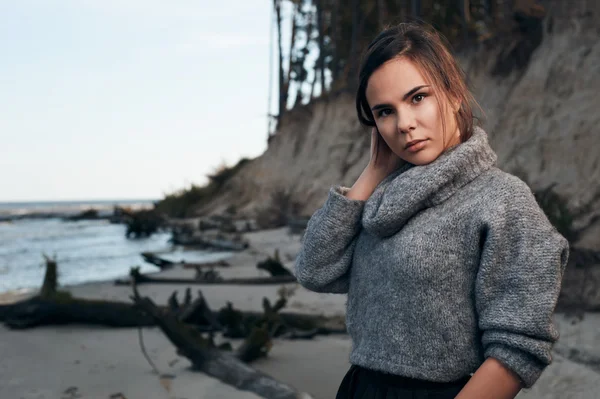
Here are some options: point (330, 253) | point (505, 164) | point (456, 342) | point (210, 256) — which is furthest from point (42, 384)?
point (210, 256)

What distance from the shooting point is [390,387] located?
1.60 metres

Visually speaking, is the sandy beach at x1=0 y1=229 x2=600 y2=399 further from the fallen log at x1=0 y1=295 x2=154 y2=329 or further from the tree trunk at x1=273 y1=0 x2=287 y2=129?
the tree trunk at x1=273 y1=0 x2=287 y2=129

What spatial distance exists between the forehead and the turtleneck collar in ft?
0.58

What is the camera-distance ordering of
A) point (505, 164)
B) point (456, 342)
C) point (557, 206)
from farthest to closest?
point (505, 164) < point (557, 206) < point (456, 342)

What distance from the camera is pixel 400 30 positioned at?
170cm

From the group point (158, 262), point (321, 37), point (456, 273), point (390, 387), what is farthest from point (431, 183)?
point (321, 37)

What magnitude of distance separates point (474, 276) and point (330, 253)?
0.40 m

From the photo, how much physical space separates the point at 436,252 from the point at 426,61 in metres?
0.45

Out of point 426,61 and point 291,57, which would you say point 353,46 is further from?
point 426,61

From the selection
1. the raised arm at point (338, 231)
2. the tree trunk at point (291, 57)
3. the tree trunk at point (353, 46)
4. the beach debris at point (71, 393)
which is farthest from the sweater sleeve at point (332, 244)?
the tree trunk at point (291, 57)

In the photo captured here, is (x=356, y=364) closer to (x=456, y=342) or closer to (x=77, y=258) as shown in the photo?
(x=456, y=342)

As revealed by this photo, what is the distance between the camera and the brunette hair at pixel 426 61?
1.62m

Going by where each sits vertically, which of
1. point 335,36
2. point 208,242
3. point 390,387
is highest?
point 335,36

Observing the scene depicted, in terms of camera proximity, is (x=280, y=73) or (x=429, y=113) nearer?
(x=429, y=113)
